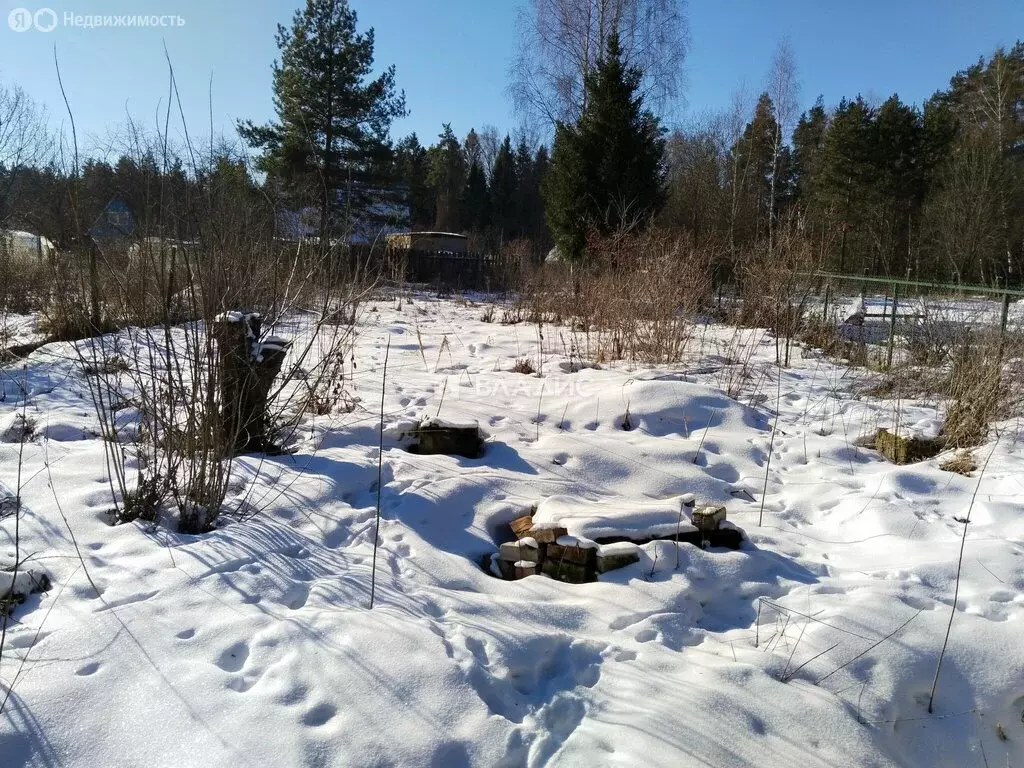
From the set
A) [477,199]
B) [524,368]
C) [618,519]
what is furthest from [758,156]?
[618,519]

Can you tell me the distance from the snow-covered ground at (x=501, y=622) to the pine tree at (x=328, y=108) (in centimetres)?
1601

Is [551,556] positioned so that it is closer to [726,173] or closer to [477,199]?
[726,173]

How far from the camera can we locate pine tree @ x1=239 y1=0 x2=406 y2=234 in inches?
724

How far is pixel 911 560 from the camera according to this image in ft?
9.84

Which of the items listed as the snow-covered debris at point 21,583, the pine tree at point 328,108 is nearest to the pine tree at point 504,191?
the pine tree at point 328,108

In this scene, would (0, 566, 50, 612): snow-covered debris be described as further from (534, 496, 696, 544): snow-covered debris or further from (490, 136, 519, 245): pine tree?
(490, 136, 519, 245): pine tree

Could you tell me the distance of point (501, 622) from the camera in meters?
2.35

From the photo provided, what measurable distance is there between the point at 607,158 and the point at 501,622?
13.6 meters

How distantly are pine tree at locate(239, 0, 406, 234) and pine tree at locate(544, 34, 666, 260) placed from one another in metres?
7.09

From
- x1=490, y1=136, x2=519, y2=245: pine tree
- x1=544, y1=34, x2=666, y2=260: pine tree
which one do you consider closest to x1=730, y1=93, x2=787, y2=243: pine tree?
x1=544, y1=34, x2=666, y2=260: pine tree

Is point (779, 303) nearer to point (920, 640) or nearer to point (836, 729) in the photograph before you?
point (920, 640)

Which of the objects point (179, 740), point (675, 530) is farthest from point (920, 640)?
point (179, 740)

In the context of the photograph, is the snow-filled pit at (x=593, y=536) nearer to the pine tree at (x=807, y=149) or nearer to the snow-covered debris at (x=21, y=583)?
the snow-covered debris at (x=21, y=583)

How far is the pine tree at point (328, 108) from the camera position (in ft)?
60.3
